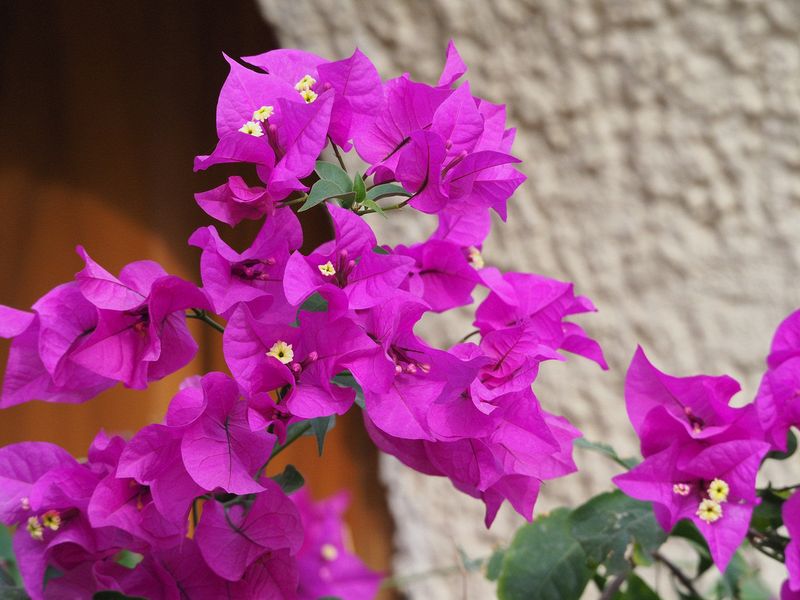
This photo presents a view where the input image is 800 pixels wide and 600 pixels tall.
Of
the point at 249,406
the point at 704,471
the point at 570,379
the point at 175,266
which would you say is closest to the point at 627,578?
the point at 704,471

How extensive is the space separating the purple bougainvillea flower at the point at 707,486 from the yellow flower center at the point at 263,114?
270 millimetres

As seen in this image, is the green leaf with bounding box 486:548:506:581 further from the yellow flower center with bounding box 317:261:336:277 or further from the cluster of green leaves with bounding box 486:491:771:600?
the yellow flower center with bounding box 317:261:336:277

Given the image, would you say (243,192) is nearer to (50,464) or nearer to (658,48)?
(50,464)

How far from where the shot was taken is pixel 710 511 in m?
0.44

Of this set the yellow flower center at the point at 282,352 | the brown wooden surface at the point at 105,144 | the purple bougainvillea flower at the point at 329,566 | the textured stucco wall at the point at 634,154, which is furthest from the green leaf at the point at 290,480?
the textured stucco wall at the point at 634,154

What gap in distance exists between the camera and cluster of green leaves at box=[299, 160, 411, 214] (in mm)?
395

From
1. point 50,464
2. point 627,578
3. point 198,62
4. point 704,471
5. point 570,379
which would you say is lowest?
point 570,379

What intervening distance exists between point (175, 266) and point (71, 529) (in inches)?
37.5

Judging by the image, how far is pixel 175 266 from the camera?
52.8 inches

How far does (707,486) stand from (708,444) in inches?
0.9

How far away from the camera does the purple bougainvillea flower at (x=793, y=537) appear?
46 centimetres

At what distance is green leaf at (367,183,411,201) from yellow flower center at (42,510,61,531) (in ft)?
0.77

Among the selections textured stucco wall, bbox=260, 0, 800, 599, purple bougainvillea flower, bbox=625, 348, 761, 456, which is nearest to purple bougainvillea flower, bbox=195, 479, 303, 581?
purple bougainvillea flower, bbox=625, 348, 761, 456

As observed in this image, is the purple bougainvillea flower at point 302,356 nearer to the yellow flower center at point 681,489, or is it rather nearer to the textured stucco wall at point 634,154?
the yellow flower center at point 681,489
